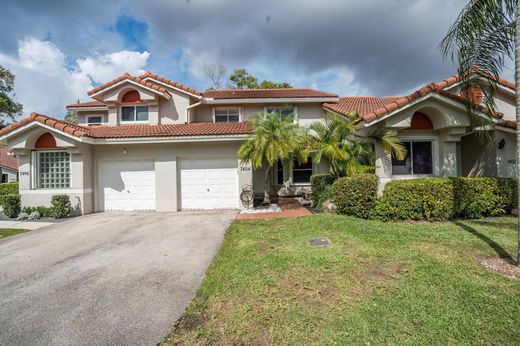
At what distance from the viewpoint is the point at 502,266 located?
448cm

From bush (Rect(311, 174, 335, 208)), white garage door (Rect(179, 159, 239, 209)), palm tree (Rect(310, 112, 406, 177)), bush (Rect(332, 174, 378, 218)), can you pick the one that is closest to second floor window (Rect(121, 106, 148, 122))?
white garage door (Rect(179, 159, 239, 209))

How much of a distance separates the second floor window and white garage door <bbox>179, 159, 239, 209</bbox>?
509cm

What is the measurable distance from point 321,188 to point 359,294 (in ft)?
24.9

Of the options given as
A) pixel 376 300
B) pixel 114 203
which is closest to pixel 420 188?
pixel 376 300

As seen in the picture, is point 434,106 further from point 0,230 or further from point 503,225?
point 0,230

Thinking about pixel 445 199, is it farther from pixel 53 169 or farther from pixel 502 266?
pixel 53 169

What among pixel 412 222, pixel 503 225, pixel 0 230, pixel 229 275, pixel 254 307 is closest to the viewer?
pixel 254 307

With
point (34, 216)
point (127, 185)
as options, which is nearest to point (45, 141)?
point (34, 216)

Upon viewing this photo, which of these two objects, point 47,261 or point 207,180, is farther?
point 207,180

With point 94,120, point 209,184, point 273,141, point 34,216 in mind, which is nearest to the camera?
point 273,141

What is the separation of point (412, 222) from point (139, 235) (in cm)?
897

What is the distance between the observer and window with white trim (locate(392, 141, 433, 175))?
9930 millimetres

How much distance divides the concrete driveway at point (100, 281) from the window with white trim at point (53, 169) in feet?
11.7

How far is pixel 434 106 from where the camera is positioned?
29.8 ft
